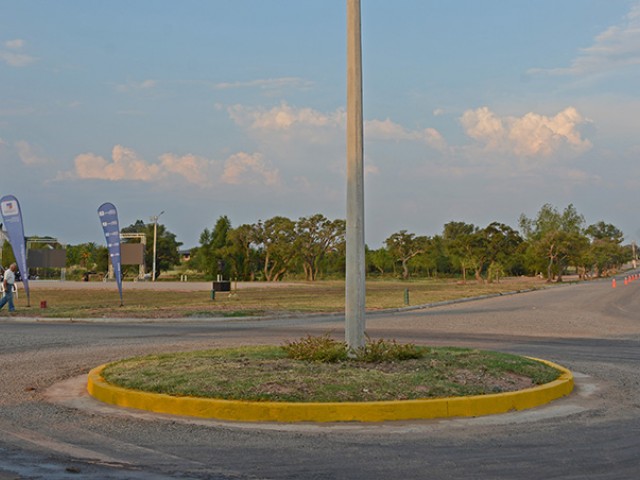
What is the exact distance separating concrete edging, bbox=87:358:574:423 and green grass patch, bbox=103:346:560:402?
9.5 inches

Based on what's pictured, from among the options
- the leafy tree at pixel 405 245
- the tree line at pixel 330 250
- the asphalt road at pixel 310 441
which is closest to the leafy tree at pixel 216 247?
the tree line at pixel 330 250

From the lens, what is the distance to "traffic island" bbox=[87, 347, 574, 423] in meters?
8.21

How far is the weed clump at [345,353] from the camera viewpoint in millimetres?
10805

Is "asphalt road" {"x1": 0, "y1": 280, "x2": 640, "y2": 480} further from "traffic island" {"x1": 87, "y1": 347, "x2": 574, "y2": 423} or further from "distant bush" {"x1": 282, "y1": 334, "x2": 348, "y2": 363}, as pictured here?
"distant bush" {"x1": 282, "y1": 334, "x2": 348, "y2": 363}

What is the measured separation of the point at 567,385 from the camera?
1013 cm

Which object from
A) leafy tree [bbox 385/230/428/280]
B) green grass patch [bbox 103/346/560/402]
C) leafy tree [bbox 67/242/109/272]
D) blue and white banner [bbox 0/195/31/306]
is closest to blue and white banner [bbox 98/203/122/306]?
blue and white banner [bbox 0/195/31/306]

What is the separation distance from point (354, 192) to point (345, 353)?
2365 mm

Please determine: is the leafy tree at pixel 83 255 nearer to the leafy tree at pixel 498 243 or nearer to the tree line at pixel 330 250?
the tree line at pixel 330 250

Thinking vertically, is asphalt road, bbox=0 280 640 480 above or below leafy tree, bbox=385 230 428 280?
below

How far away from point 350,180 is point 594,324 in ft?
51.4

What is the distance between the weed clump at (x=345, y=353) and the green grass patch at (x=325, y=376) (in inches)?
3.4

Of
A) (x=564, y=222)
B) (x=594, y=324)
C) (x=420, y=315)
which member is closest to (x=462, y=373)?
(x=594, y=324)

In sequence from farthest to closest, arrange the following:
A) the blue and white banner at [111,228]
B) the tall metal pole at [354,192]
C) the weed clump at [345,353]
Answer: the blue and white banner at [111,228]
the tall metal pole at [354,192]
the weed clump at [345,353]

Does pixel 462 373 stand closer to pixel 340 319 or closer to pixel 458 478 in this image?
pixel 458 478
